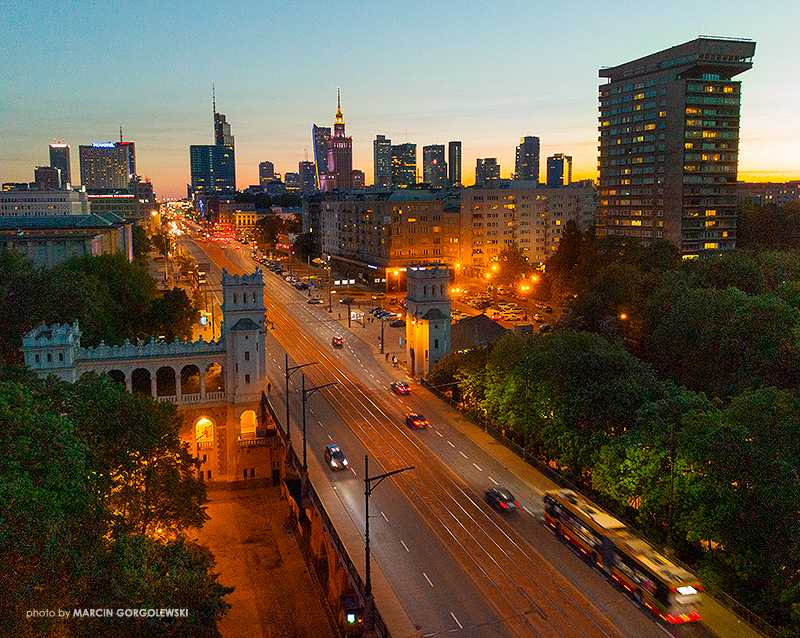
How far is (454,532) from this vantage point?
3675 cm

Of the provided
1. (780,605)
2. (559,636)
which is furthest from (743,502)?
(559,636)

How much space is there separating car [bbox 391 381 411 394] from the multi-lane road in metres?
1.03

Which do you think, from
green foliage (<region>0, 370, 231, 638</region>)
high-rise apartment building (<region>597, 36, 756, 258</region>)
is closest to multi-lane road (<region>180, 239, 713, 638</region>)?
green foliage (<region>0, 370, 231, 638</region>)

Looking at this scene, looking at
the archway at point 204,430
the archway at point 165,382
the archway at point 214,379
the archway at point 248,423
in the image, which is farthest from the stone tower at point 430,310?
the archway at point 165,382

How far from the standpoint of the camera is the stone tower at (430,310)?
6762 centimetres

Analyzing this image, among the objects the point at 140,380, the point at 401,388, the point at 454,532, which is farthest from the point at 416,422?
the point at 140,380

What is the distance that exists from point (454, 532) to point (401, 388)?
89.0 feet

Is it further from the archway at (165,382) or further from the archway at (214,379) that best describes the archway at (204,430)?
the archway at (214,379)

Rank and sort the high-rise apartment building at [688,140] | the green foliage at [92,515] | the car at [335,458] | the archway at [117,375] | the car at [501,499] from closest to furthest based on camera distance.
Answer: the green foliage at [92,515], the car at [501,499], the car at [335,458], the archway at [117,375], the high-rise apartment building at [688,140]

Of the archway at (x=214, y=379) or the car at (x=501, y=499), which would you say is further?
the archway at (x=214, y=379)

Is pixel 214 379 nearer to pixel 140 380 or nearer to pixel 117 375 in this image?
pixel 140 380

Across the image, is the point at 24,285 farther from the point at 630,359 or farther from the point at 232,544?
the point at 630,359

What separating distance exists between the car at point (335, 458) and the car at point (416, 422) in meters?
7.12

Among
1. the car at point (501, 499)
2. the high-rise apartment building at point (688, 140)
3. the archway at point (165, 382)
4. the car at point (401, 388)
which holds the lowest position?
the car at point (501, 499)
